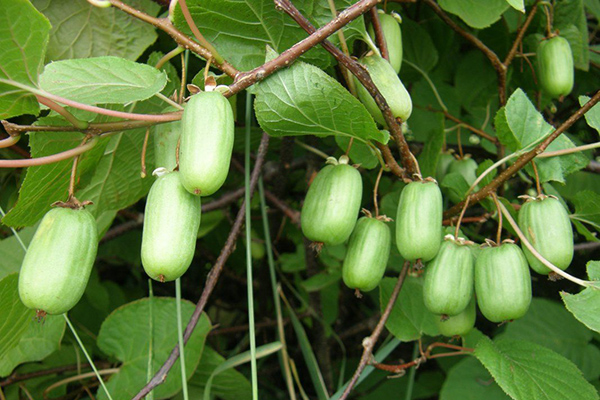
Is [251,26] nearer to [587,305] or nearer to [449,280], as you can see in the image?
[449,280]

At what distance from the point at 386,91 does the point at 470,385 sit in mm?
1107

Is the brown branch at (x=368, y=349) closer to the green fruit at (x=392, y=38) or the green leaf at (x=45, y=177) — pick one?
the green fruit at (x=392, y=38)

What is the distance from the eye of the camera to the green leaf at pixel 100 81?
0.89 meters

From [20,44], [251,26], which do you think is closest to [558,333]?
[251,26]

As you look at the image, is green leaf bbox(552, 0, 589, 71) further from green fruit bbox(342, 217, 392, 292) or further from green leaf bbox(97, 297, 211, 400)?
green leaf bbox(97, 297, 211, 400)

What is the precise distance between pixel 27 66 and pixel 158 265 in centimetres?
37

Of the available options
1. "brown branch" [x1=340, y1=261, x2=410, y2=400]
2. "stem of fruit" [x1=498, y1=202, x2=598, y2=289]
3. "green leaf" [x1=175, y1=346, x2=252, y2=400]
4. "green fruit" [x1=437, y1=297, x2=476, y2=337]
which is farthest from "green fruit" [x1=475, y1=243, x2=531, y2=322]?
"green leaf" [x1=175, y1=346, x2=252, y2=400]

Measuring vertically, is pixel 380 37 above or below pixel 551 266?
above

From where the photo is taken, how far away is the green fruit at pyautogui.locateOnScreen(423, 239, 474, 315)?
1160 mm

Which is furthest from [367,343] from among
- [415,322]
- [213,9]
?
[213,9]

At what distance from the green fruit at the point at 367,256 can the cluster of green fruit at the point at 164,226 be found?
44 cm

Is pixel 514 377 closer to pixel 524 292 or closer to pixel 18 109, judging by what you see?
pixel 524 292

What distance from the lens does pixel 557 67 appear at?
5.40 ft

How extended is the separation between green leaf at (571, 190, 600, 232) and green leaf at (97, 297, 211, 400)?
1.06 metres
